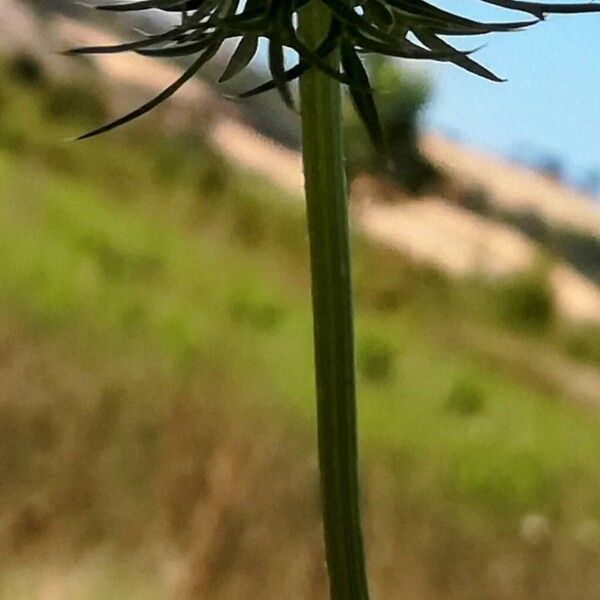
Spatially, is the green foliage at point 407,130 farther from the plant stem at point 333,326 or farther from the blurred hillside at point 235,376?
the plant stem at point 333,326

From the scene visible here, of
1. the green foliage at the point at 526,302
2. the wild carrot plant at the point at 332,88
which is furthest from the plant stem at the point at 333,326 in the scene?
the green foliage at the point at 526,302

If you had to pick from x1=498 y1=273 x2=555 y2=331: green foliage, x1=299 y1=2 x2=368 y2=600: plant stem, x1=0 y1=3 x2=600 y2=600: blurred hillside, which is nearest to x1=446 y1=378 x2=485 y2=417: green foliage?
x1=0 y1=3 x2=600 y2=600: blurred hillside

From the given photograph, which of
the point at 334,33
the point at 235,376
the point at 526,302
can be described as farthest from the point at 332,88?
the point at 526,302

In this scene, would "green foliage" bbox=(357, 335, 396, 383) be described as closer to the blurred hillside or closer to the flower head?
the blurred hillside

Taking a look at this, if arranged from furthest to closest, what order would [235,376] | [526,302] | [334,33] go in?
[526,302], [235,376], [334,33]

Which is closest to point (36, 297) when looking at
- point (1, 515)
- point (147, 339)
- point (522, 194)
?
point (147, 339)

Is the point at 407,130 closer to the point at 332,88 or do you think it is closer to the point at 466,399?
the point at 466,399

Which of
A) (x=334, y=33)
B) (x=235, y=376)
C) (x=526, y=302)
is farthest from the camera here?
(x=526, y=302)
